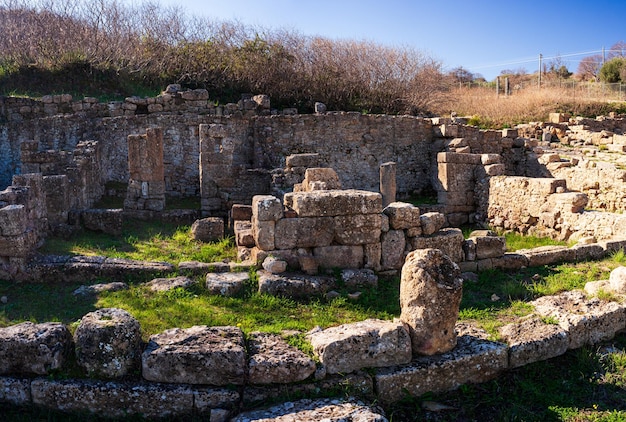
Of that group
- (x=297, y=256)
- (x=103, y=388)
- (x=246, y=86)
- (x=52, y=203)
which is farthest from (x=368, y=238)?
(x=246, y=86)

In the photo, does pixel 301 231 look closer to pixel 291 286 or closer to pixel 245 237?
pixel 291 286

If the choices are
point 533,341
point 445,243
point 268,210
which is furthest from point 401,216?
point 533,341

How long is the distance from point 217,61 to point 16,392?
2120cm

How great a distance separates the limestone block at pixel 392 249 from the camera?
31.6ft

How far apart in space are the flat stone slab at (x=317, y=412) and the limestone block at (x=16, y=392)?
2190 mm

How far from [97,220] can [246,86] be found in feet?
44.7

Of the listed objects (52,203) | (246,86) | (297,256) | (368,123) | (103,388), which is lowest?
(103,388)

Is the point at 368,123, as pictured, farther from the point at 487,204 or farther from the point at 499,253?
the point at 499,253

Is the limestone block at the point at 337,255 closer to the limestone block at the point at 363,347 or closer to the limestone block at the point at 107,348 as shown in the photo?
the limestone block at the point at 363,347

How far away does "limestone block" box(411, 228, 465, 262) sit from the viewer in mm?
9781

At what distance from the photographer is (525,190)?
14438 mm

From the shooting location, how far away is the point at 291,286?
8477 millimetres

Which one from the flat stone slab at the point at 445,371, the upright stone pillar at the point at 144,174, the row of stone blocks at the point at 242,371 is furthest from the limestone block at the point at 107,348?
the upright stone pillar at the point at 144,174

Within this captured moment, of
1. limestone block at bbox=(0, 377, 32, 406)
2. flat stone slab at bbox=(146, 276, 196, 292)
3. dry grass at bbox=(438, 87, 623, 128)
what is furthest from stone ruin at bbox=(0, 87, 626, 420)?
dry grass at bbox=(438, 87, 623, 128)
